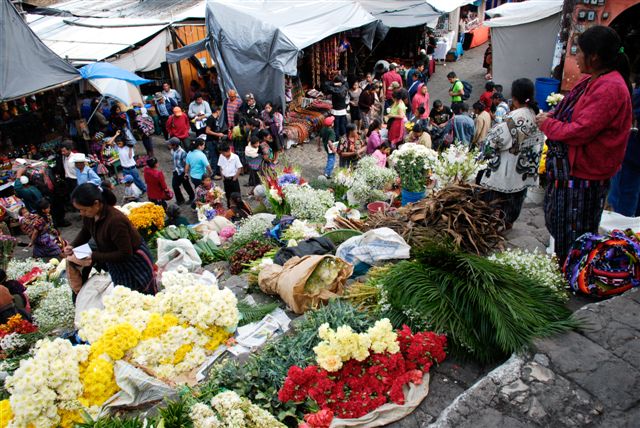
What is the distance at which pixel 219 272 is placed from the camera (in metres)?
6.51

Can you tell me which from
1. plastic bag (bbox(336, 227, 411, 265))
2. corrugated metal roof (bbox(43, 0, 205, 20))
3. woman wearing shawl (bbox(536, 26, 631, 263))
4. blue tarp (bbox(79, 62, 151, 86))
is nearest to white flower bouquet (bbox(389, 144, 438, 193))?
plastic bag (bbox(336, 227, 411, 265))

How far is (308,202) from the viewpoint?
23.0ft

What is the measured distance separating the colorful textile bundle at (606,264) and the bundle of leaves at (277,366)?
1.72 metres

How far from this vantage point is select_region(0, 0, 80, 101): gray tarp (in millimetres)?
9430

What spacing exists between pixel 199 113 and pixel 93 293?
8178 mm

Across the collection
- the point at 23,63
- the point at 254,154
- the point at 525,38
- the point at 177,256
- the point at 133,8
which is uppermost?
the point at 133,8

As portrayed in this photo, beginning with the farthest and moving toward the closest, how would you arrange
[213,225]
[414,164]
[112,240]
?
[213,225] < [414,164] < [112,240]

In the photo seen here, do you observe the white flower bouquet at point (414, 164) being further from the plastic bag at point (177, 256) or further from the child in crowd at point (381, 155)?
the plastic bag at point (177, 256)

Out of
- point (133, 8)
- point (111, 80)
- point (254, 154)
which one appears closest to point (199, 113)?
A: point (111, 80)

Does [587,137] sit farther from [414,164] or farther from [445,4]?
[445,4]

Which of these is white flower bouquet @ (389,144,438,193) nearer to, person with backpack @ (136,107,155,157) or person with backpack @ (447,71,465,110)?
person with backpack @ (447,71,465,110)

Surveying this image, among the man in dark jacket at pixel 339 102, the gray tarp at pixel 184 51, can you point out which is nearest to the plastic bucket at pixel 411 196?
the man in dark jacket at pixel 339 102

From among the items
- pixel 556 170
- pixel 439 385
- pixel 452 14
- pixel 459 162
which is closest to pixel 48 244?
pixel 459 162

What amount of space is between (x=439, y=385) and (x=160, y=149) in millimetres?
11493
